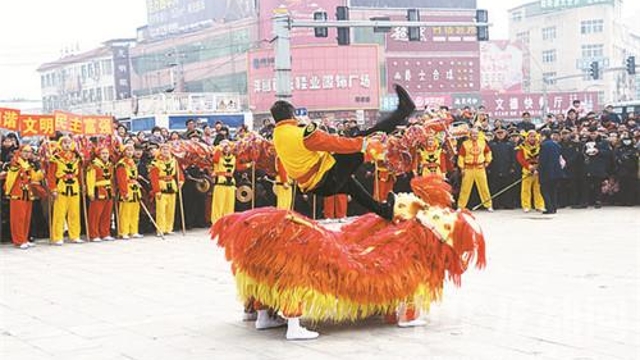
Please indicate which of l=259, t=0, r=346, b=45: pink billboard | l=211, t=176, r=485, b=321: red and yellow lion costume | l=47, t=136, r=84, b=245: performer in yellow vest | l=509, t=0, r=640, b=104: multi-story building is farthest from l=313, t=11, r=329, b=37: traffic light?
l=509, t=0, r=640, b=104: multi-story building

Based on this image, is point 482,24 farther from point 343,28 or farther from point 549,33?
point 549,33

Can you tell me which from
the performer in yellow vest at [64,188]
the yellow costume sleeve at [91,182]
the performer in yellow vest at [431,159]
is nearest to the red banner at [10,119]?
the performer in yellow vest at [64,188]

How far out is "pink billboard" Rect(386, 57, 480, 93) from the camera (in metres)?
59.3

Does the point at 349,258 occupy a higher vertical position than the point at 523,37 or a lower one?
lower

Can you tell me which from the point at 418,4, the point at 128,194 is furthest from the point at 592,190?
the point at 418,4

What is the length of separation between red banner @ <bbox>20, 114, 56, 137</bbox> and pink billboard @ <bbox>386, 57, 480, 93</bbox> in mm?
46520

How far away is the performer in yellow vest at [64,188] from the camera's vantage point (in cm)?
1254

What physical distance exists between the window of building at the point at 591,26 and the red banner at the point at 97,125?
205 ft

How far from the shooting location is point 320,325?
6.63 m

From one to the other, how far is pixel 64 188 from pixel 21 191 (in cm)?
57

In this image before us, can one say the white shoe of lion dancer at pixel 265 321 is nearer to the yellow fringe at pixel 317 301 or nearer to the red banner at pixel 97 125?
the yellow fringe at pixel 317 301

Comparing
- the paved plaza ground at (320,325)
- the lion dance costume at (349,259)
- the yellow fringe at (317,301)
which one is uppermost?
the lion dance costume at (349,259)

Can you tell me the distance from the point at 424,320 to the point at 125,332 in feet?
7.03

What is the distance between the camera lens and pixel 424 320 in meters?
6.58
